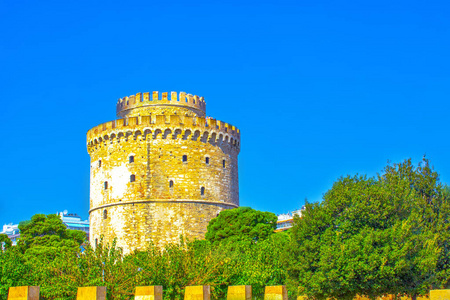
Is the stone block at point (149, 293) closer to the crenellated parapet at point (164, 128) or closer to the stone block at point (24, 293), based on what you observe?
the stone block at point (24, 293)

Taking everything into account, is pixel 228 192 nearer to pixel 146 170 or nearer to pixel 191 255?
pixel 146 170

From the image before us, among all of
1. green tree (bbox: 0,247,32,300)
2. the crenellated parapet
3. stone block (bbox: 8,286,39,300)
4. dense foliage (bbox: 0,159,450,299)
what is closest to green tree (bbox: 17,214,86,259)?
the crenellated parapet

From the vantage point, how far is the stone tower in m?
35.6

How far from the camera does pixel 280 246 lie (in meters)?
26.5

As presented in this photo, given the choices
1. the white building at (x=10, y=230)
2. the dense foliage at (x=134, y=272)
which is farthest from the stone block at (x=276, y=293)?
the white building at (x=10, y=230)

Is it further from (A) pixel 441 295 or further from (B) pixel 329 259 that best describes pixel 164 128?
(A) pixel 441 295

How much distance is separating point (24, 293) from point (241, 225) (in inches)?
817

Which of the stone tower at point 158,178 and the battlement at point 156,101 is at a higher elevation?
the battlement at point 156,101

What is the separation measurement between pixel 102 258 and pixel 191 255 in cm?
345

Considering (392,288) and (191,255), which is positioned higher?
(191,255)

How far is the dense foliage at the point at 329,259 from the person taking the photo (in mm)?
19375

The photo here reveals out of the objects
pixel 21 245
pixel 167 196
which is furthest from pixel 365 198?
pixel 21 245

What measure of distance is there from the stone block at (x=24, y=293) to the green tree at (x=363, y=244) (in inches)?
428

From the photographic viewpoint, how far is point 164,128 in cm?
3656
